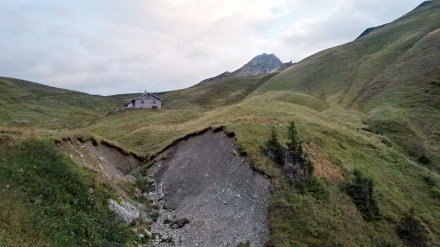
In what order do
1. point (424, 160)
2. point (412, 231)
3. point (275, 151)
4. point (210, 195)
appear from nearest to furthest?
point (412, 231) < point (210, 195) < point (275, 151) < point (424, 160)

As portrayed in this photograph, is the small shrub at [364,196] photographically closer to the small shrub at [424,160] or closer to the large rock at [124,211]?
the large rock at [124,211]

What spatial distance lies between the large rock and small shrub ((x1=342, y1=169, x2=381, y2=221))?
61.3 ft

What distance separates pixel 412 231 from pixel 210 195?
56.6 ft

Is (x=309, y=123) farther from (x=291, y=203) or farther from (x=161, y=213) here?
(x=161, y=213)

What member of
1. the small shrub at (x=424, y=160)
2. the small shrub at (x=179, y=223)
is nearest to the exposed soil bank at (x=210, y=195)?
the small shrub at (x=179, y=223)

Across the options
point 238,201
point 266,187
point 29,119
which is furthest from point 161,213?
point 29,119

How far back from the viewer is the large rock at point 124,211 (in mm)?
27359

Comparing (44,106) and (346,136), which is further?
(44,106)

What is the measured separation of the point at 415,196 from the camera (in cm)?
3781

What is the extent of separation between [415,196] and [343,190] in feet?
34.2

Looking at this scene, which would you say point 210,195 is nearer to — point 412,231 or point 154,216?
point 154,216

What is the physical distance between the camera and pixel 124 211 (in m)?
28.0

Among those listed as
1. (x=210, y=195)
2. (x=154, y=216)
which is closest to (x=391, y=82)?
(x=210, y=195)

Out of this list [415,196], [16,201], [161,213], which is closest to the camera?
[16,201]
